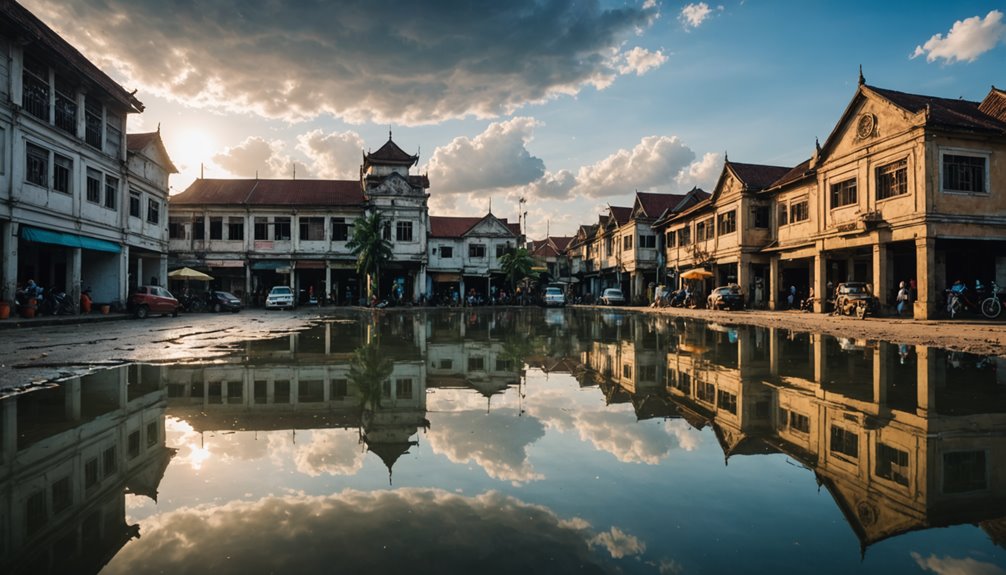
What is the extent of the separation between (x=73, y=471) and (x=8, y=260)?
69.7 feet

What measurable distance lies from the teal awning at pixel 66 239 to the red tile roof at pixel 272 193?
18.8m

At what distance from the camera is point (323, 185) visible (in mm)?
48906

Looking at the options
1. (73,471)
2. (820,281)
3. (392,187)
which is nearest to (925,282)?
(820,281)

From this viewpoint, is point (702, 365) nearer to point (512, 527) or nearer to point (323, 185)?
point (512, 527)

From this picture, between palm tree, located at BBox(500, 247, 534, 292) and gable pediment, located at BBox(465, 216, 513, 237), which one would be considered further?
gable pediment, located at BBox(465, 216, 513, 237)

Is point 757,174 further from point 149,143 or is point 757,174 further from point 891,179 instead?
point 149,143

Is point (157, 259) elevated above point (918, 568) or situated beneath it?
elevated above

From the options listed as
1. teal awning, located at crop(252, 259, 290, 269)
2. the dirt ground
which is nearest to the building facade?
teal awning, located at crop(252, 259, 290, 269)

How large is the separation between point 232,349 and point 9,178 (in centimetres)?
1492

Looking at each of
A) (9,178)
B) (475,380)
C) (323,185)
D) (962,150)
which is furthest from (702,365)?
(323,185)

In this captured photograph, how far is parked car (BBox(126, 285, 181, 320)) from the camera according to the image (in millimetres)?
26291

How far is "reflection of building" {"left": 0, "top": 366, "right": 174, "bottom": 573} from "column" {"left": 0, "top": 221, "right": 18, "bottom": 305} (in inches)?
689

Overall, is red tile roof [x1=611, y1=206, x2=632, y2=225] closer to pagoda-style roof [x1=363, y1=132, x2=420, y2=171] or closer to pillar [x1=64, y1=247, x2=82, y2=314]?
pagoda-style roof [x1=363, y1=132, x2=420, y2=171]

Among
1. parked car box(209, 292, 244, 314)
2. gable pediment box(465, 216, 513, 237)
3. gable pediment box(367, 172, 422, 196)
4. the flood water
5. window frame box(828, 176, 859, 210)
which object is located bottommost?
the flood water
